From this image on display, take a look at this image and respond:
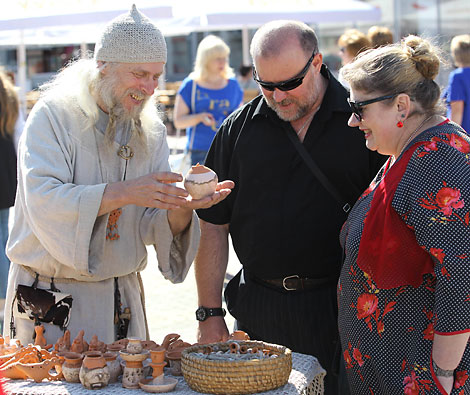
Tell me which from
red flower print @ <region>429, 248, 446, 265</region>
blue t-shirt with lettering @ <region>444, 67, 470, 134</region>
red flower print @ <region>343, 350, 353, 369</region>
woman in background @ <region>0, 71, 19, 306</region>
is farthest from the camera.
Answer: blue t-shirt with lettering @ <region>444, 67, 470, 134</region>

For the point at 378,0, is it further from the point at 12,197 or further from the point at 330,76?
the point at 330,76

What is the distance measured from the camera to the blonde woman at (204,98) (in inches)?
262

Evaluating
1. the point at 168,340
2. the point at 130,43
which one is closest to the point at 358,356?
the point at 168,340

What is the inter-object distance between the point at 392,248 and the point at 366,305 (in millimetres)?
239

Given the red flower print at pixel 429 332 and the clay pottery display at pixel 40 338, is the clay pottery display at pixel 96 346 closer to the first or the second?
the clay pottery display at pixel 40 338

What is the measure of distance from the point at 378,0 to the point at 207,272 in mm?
14983

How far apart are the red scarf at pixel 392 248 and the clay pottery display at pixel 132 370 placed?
75 centimetres

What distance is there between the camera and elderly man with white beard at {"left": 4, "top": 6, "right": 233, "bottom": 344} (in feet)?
8.16

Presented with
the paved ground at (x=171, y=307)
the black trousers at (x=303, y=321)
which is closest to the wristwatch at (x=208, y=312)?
the black trousers at (x=303, y=321)

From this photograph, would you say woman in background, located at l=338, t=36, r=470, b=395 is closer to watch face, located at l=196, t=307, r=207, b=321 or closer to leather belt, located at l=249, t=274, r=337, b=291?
leather belt, located at l=249, t=274, r=337, b=291

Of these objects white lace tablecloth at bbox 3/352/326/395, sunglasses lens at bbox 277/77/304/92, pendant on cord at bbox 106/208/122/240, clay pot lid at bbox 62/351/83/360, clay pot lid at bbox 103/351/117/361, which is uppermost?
sunglasses lens at bbox 277/77/304/92

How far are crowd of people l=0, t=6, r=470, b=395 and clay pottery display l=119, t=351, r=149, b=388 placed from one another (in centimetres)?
44

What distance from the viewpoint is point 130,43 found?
8.59 ft

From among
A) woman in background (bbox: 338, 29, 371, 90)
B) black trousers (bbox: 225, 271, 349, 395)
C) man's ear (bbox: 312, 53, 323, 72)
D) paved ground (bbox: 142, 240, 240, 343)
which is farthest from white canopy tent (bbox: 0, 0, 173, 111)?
black trousers (bbox: 225, 271, 349, 395)
